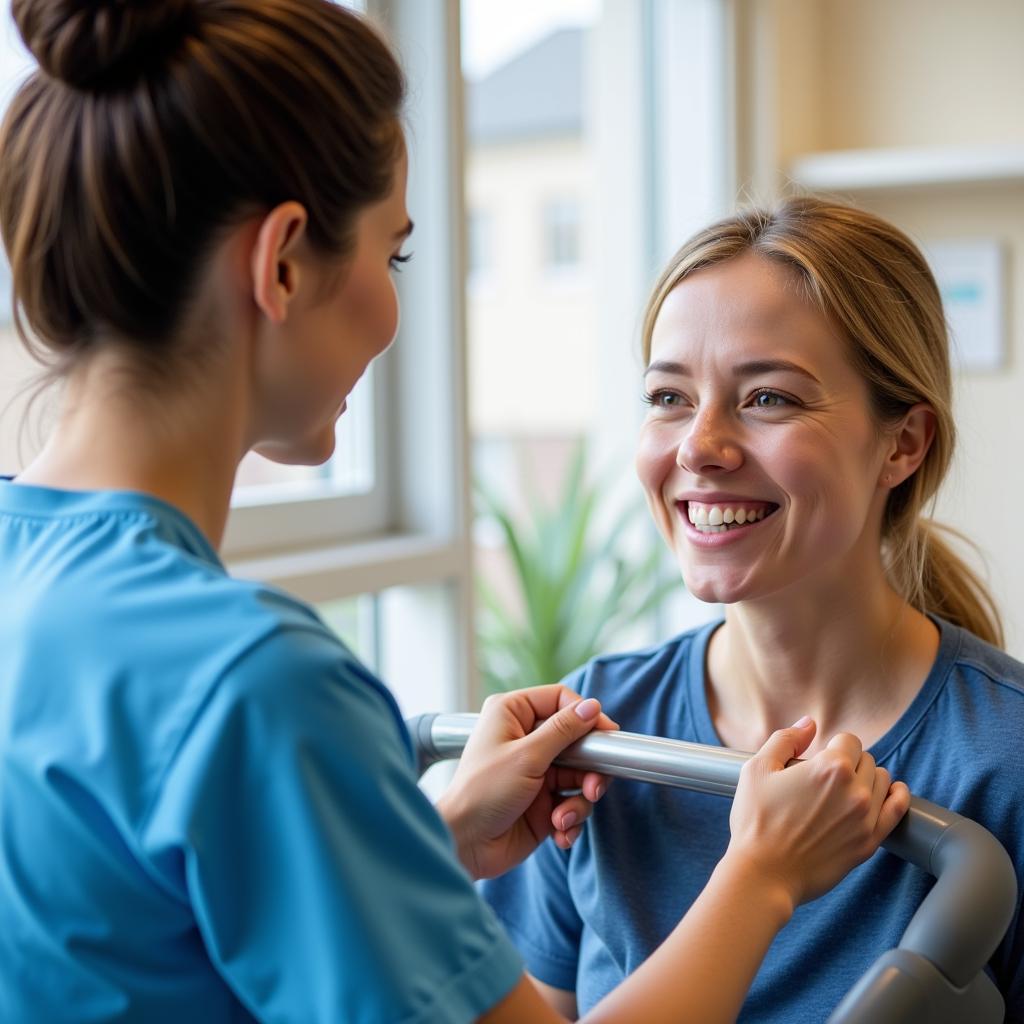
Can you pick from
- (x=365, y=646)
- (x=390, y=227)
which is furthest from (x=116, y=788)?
(x=365, y=646)

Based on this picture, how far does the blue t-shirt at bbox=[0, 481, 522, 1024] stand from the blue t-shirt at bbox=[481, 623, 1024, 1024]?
53 cm

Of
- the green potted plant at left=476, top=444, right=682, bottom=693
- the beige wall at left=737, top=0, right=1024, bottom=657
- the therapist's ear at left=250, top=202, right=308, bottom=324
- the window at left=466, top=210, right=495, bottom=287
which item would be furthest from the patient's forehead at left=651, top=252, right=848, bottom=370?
the window at left=466, top=210, right=495, bottom=287

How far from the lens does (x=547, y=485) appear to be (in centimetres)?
905

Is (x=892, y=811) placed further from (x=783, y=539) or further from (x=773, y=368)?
(x=773, y=368)

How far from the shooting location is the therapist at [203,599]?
0.68m

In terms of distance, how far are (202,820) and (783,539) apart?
29.7 inches

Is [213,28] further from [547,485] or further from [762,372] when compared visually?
[547,485]

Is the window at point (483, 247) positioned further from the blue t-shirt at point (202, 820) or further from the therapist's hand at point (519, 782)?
the blue t-shirt at point (202, 820)

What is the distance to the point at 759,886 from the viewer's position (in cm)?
91

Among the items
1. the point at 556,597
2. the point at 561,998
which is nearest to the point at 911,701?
the point at 561,998

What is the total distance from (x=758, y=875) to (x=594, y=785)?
0.28 meters

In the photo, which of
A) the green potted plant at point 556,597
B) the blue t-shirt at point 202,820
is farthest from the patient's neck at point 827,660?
the green potted plant at point 556,597

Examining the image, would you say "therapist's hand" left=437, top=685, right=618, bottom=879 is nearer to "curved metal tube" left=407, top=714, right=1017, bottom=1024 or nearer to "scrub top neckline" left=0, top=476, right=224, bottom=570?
"curved metal tube" left=407, top=714, right=1017, bottom=1024

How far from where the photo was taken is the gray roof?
8.59 metres
